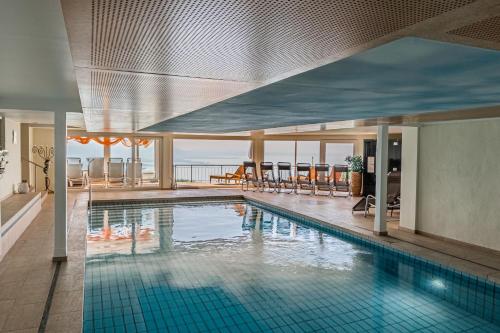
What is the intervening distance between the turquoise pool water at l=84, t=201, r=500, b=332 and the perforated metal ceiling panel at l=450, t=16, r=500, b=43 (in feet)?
9.00

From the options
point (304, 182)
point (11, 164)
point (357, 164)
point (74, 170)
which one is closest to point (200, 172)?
point (74, 170)

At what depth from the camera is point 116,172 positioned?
12148mm

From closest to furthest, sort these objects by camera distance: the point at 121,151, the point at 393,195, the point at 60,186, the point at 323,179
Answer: the point at 60,186, the point at 393,195, the point at 323,179, the point at 121,151

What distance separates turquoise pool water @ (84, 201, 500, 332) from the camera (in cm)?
352

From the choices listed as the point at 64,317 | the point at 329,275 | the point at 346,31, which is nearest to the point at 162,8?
the point at 346,31

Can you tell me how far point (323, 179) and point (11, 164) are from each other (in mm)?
8763

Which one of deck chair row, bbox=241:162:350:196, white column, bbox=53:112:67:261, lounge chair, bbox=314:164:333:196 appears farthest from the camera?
deck chair row, bbox=241:162:350:196

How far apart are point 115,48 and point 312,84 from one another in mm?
1380

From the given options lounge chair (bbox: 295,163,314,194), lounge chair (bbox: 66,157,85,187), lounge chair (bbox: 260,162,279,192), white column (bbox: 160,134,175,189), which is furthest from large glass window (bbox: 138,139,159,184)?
lounge chair (bbox: 295,163,314,194)

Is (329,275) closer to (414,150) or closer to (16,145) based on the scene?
(414,150)

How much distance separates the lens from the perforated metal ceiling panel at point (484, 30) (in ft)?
4.32

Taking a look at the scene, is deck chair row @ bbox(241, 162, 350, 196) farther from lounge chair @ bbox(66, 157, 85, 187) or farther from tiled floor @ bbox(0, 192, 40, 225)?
tiled floor @ bbox(0, 192, 40, 225)

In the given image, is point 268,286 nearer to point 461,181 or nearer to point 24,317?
point 24,317

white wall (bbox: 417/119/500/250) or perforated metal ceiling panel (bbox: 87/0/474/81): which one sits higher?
perforated metal ceiling panel (bbox: 87/0/474/81)
